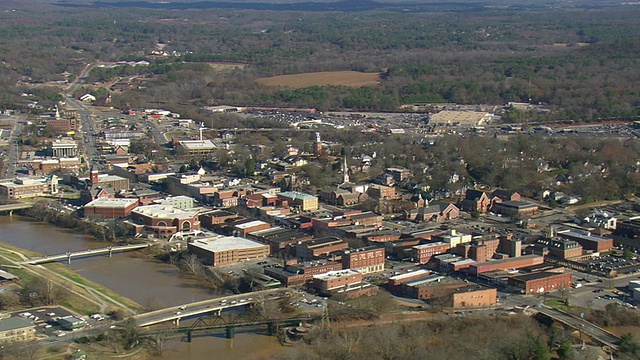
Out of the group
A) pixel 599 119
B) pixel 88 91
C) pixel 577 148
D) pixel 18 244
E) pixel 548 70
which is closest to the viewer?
pixel 18 244

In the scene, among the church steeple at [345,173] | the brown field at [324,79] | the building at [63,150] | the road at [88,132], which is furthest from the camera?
the brown field at [324,79]

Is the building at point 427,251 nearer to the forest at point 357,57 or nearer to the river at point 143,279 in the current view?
the river at point 143,279

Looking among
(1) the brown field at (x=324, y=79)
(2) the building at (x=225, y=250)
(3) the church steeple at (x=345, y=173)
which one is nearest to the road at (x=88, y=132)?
(3) the church steeple at (x=345, y=173)

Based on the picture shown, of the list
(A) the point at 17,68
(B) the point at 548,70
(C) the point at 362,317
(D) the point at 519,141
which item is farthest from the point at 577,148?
(A) the point at 17,68

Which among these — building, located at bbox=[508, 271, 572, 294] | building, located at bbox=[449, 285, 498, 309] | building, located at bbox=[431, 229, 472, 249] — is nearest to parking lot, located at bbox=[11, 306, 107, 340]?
building, located at bbox=[449, 285, 498, 309]

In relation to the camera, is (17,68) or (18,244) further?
(17,68)

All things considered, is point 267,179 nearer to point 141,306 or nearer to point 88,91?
point 141,306

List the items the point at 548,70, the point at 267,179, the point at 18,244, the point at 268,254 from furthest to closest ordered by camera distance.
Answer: the point at 548,70, the point at 267,179, the point at 18,244, the point at 268,254
